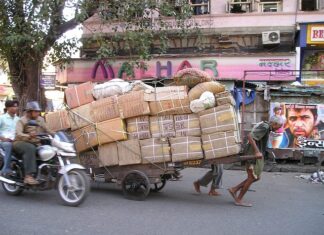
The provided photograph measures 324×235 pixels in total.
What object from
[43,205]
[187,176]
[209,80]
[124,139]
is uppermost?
[209,80]

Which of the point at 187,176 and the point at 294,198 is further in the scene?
the point at 187,176

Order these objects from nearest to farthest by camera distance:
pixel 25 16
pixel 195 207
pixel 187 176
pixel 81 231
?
pixel 81 231 < pixel 195 207 < pixel 187 176 < pixel 25 16

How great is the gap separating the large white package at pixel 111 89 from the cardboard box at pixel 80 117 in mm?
271

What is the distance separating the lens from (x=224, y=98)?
709 cm

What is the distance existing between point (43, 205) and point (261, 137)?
3538 millimetres

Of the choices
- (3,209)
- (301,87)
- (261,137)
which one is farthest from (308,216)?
(301,87)

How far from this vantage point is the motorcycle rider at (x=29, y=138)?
272 inches

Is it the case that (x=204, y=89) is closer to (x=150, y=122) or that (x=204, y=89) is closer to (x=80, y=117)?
(x=150, y=122)

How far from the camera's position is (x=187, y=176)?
35.4 feet

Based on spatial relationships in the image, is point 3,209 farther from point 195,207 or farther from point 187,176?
point 187,176

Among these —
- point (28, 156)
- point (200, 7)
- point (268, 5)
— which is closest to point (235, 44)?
point (268, 5)

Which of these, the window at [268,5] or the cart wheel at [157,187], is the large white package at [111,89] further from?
the window at [268,5]

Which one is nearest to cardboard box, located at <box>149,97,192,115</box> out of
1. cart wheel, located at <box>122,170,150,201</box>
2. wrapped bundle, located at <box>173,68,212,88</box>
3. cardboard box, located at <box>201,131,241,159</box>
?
wrapped bundle, located at <box>173,68,212,88</box>

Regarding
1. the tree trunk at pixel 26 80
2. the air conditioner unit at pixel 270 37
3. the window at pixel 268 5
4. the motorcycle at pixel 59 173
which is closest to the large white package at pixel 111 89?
the motorcycle at pixel 59 173
